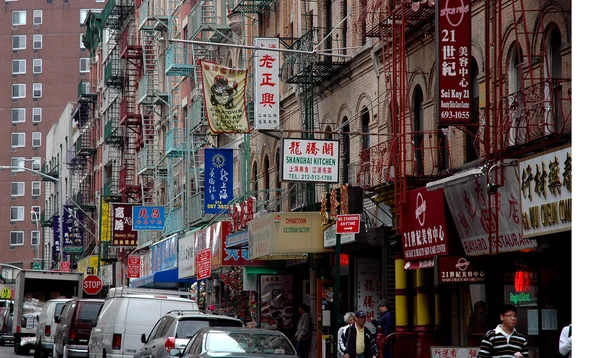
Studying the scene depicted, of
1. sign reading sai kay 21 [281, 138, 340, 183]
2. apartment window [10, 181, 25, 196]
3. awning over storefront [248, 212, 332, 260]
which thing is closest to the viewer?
sign reading sai kay 21 [281, 138, 340, 183]

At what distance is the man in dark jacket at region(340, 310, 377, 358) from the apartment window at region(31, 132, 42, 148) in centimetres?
10892

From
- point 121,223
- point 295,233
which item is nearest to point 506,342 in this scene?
point 295,233

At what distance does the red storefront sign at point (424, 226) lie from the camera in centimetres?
2058

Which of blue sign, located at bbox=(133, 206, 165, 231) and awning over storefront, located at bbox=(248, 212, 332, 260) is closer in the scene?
awning over storefront, located at bbox=(248, 212, 332, 260)

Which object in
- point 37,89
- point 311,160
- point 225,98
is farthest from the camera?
point 37,89

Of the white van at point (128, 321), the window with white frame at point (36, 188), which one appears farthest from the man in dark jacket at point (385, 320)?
the window with white frame at point (36, 188)

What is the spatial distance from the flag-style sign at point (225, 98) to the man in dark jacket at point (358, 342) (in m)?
14.1

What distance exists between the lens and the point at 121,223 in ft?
189

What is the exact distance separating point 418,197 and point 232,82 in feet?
39.2

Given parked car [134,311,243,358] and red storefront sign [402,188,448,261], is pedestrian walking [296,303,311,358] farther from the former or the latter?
A: parked car [134,311,243,358]

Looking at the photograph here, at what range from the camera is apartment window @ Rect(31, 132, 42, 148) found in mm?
123438

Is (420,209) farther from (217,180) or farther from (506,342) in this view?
(217,180)

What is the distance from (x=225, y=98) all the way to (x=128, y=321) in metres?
9.63

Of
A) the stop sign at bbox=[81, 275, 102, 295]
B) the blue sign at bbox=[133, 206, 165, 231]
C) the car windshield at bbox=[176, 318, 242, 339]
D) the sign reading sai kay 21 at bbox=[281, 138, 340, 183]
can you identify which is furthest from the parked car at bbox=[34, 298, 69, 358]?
the stop sign at bbox=[81, 275, 102, 295]
